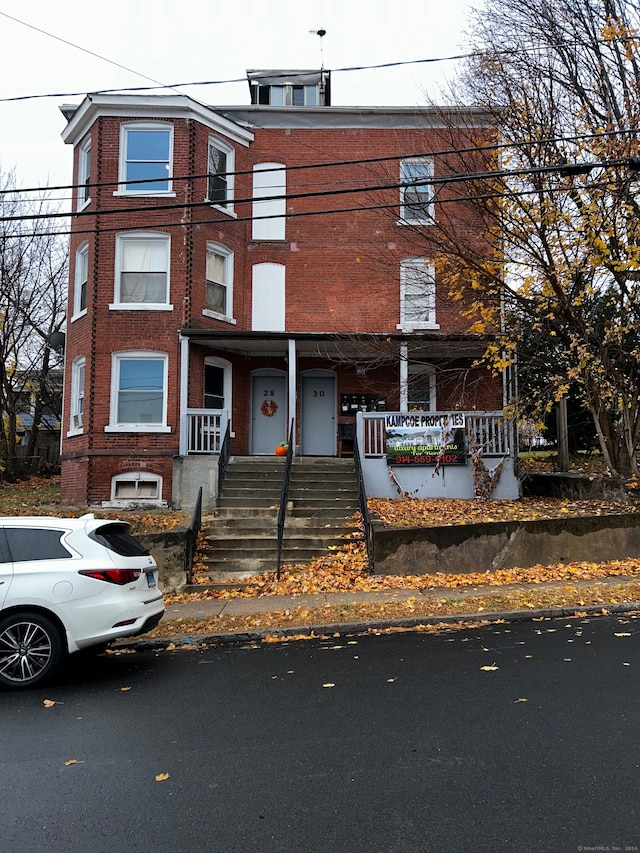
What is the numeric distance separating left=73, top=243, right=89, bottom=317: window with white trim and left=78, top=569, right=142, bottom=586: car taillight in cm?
1233

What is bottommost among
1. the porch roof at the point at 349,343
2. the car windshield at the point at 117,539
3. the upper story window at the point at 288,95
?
the car windshield at the point at 117,539

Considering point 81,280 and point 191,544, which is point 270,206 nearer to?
point 81,280

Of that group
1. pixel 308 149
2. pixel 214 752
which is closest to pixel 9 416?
pixel 308 149

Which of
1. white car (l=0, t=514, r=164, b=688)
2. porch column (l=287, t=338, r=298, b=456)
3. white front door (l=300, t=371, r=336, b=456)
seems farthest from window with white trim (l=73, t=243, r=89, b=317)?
white car (l=0, t=514, r=164, b=688)

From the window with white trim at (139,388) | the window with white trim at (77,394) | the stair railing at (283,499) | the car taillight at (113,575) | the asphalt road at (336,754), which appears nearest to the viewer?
the asphalt road at (336,754)

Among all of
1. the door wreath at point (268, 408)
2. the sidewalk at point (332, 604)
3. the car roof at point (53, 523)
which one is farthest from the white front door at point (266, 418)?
the car roof at point (53, 523)

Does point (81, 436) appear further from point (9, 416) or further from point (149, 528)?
point (9, 416)

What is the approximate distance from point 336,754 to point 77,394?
15256 mm

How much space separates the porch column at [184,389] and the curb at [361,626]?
7.87 metres

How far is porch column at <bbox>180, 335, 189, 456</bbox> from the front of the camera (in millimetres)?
15788

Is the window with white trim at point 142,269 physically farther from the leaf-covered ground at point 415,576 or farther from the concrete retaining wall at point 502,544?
the concrete retaining wall at point 502,544

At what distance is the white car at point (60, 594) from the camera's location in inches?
249

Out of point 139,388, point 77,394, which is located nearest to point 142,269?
point 139,388

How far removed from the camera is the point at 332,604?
9500mm
